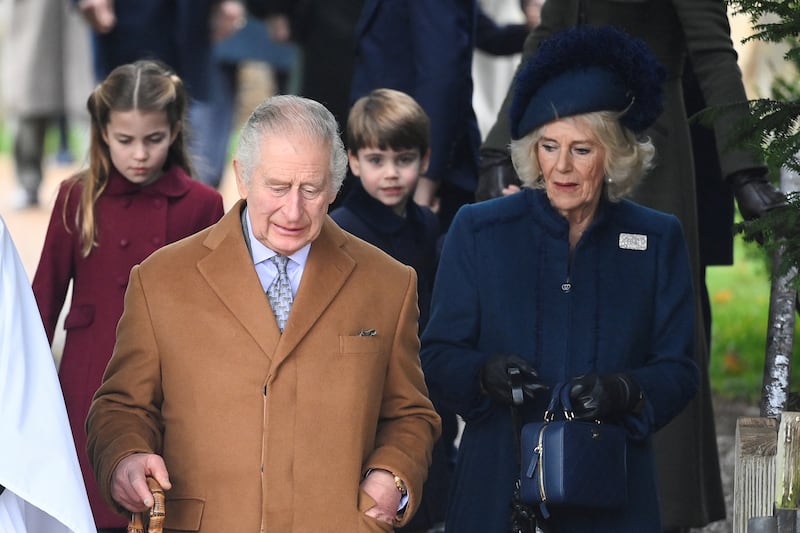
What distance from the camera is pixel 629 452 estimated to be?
4738 mm

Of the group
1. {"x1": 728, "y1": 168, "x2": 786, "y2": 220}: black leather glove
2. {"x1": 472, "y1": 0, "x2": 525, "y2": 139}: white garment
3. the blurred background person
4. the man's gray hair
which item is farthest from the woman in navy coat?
the blurred background person

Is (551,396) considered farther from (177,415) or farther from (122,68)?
(122,68)

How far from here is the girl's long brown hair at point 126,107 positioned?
5859 mm

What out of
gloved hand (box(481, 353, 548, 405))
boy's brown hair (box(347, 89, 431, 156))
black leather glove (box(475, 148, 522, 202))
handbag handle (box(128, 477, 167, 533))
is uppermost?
boy's brown hair (box(347, 89, 431, 156))

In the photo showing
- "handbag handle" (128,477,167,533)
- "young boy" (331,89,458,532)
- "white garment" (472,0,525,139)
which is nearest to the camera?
"handbag handle" (128,477,167,533)

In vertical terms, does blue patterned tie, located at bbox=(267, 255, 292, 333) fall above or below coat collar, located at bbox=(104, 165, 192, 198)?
below

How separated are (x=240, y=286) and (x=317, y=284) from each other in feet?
0.59

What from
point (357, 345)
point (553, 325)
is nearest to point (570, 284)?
point (553, 325)

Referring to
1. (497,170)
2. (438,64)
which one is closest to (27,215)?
(438,64)

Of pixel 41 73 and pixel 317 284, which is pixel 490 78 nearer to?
pixel 41 73

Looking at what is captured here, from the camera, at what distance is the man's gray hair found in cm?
426

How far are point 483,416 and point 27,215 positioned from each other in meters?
8.59

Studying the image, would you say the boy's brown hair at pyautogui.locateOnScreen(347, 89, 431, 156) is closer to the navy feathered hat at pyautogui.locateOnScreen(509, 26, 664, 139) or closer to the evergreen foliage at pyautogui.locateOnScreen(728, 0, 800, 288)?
the navy feathered hat at pyautogui.locateOnScreen(509, 26, 664, 139)

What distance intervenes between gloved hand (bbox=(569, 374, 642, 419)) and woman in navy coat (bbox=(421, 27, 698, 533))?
150 millimetres
